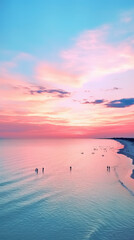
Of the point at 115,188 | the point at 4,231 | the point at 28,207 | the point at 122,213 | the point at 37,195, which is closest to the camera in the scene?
the point at 4,231

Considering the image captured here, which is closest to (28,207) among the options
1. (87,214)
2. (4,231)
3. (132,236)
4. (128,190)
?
(4,231)

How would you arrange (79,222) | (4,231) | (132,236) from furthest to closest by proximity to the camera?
(79,222) < (4,231) < (132,236)

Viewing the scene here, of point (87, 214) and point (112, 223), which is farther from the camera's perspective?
point (87, 214)

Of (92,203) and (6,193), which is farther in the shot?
(6,193)

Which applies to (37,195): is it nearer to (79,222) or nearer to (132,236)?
(79,222)

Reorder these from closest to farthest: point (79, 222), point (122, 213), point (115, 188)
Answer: point (79, 222), point (122, 213), point (115, 188)

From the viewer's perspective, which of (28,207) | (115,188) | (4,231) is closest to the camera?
(4,231)

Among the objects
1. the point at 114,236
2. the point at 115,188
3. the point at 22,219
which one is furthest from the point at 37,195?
the point at 114,236

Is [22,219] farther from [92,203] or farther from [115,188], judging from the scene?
[115,188]
